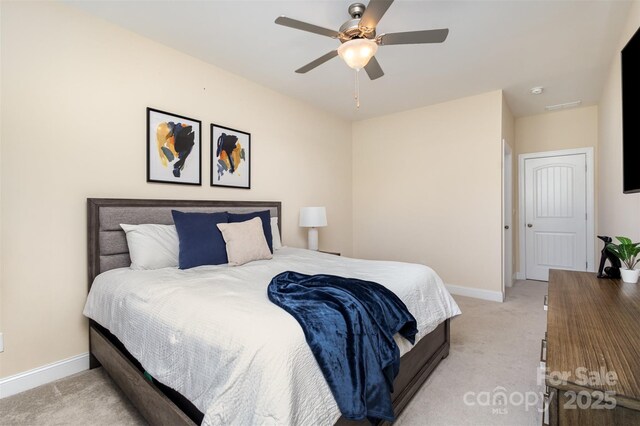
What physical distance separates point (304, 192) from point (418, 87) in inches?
75.0

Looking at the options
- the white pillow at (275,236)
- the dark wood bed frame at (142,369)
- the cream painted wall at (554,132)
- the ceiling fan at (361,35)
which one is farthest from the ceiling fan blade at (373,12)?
the cream painted wall at (554,132)

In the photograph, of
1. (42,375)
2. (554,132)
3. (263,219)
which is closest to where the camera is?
(42,375)

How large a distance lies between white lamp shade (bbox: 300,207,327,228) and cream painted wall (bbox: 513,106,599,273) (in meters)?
3.26

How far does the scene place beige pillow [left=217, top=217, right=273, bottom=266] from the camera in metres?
2.43

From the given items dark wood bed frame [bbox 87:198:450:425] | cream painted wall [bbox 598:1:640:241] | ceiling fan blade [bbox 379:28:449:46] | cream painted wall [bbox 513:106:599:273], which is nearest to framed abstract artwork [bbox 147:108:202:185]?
dark wood bed frame [bbox 87:198:450:425]

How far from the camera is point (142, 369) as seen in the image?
165 centimetres

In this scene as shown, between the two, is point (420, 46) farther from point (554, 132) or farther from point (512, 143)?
point (554, 132)

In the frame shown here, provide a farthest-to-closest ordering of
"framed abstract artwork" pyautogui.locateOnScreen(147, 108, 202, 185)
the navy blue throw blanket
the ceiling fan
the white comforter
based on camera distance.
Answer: "framed abstract artwork" pyautogui.locateOnScreen(147, 108, 202, 185), the ceiling fan, the navy blue throw blanket, the white comforter

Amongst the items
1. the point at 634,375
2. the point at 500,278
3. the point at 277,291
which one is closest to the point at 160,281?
the point at 277,291

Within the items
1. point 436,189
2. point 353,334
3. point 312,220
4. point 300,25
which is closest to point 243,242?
point 312,220

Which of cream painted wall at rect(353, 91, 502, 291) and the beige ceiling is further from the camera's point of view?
cream painted wall at rect(353, 91, 502, 291)

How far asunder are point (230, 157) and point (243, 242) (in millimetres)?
1124

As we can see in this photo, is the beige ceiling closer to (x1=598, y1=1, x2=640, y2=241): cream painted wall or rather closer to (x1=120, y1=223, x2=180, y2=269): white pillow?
(x1=598, y1=1, x2=640, y2=241): cream painted wall

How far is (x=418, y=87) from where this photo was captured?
357 centimetres
